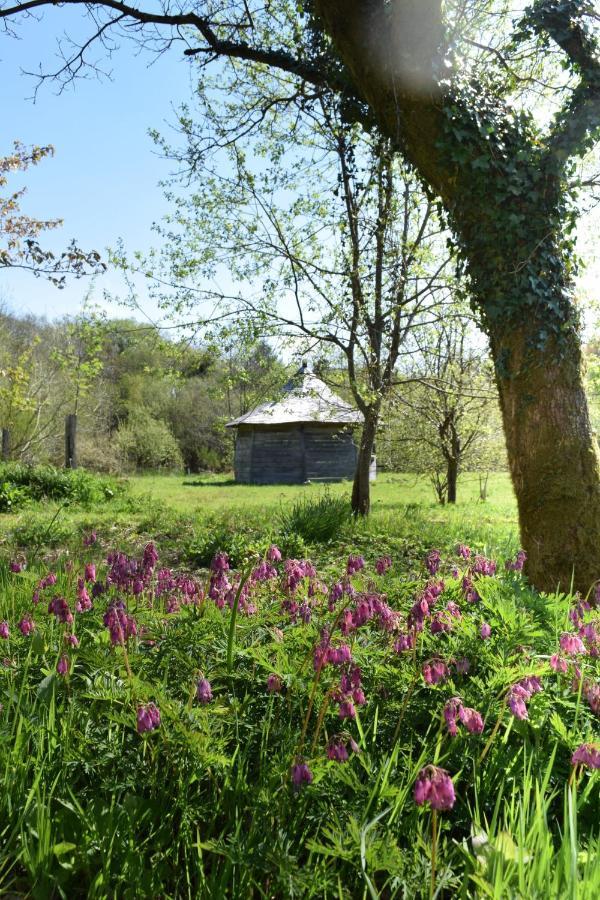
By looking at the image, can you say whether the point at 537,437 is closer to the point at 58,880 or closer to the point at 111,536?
the point at 58,880

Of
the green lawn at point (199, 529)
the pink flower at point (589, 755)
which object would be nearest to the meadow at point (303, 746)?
the pink flower at point (589, 755)

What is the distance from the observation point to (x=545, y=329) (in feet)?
17.1

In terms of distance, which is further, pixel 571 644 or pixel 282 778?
pixel 571 644

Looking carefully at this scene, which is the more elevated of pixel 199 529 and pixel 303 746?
pixel 303 746

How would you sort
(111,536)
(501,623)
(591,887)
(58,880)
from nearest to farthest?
(591,887)
(58,880)
(501,623)
(111,536)

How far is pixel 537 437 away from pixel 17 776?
4.46 meters

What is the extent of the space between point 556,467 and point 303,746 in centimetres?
389

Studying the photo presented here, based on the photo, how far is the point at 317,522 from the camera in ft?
30.3

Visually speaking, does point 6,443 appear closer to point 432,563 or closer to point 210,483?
point 210,483

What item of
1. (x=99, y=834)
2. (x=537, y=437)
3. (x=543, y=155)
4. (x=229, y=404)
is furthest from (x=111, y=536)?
(x=229, y=404)

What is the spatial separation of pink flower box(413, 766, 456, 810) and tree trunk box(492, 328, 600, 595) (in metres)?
4.04

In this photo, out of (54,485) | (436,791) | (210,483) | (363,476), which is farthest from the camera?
(210,483)

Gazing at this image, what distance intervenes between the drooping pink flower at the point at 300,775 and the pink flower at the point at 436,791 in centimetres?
34

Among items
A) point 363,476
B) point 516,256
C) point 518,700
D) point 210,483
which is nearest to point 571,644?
point 518,700
